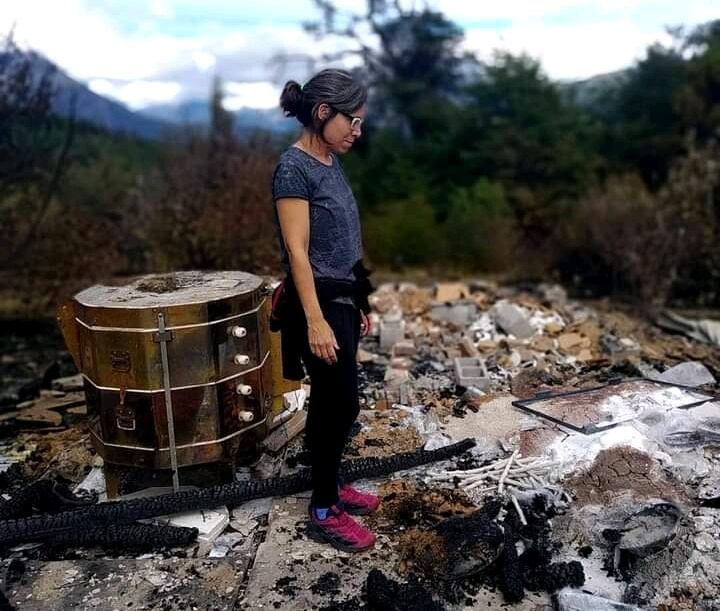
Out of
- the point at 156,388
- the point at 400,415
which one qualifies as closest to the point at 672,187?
the point at 400,415

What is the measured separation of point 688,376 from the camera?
5246 mm

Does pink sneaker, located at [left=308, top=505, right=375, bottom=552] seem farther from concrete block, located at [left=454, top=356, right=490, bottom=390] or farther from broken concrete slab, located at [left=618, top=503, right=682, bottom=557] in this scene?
concrete block, located at [left=454, top=356, right=490, bottom=390]

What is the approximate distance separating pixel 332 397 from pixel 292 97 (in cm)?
138

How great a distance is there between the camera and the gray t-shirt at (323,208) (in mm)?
2969

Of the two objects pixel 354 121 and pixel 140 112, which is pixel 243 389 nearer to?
pixel 354 121

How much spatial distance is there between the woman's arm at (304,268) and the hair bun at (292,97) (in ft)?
1.53

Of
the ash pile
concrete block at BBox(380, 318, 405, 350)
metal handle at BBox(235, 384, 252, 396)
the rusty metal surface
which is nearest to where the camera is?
the ash pile

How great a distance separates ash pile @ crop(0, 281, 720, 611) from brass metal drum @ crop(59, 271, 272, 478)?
1.22 feet

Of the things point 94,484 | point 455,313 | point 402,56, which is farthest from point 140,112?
point 94,484

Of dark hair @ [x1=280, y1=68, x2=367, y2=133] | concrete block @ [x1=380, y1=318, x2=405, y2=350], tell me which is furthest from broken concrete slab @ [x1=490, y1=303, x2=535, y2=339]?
dark hair @ [x1=280, y1=68, x2=367, y2=133]

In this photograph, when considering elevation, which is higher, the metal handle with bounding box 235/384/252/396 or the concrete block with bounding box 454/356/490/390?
the metal handle with bounding box 235/384/252/396

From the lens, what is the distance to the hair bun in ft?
10.1

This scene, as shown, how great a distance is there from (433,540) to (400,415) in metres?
1.67

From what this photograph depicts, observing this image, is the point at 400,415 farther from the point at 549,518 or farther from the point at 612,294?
the point at 612,294
